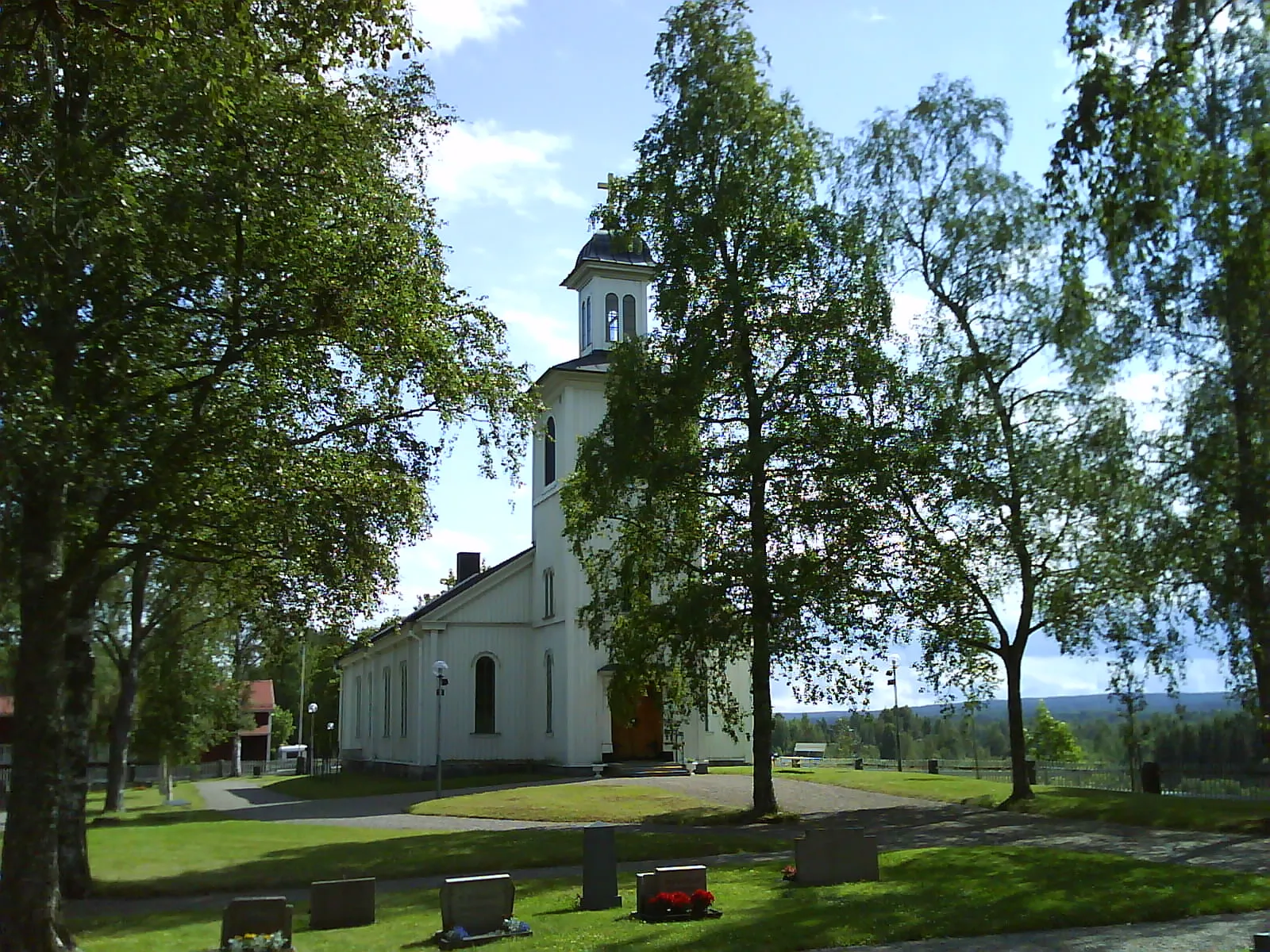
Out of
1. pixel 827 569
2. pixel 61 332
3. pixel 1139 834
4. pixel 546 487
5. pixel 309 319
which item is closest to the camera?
pixel 61 332

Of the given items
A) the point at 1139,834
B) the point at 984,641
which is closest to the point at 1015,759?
the point at 984,641

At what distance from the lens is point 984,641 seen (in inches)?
1016

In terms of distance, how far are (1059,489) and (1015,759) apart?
633 centimetres

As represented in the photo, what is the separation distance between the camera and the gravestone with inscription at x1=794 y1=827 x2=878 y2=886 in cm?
1461

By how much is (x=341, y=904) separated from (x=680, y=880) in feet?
13.2

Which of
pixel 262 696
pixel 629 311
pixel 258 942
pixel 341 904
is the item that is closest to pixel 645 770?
pixel 629 311

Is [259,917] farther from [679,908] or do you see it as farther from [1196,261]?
[1196,261]

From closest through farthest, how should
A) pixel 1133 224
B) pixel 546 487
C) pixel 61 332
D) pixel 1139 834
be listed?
pixel 1133 224 < pixel 61 332 < pixel 1139 834 < pixel 546 487

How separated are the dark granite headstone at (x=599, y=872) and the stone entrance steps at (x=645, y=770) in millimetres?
21897

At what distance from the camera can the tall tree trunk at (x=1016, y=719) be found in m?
25.3

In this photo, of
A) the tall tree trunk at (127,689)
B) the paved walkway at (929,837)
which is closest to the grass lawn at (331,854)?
the paved walkway at (929,837)

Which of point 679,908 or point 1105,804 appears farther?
point 1105,804

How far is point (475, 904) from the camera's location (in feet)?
40.2

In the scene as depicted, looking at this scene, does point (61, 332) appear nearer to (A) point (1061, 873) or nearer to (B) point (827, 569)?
(A) point (1061, 873)
